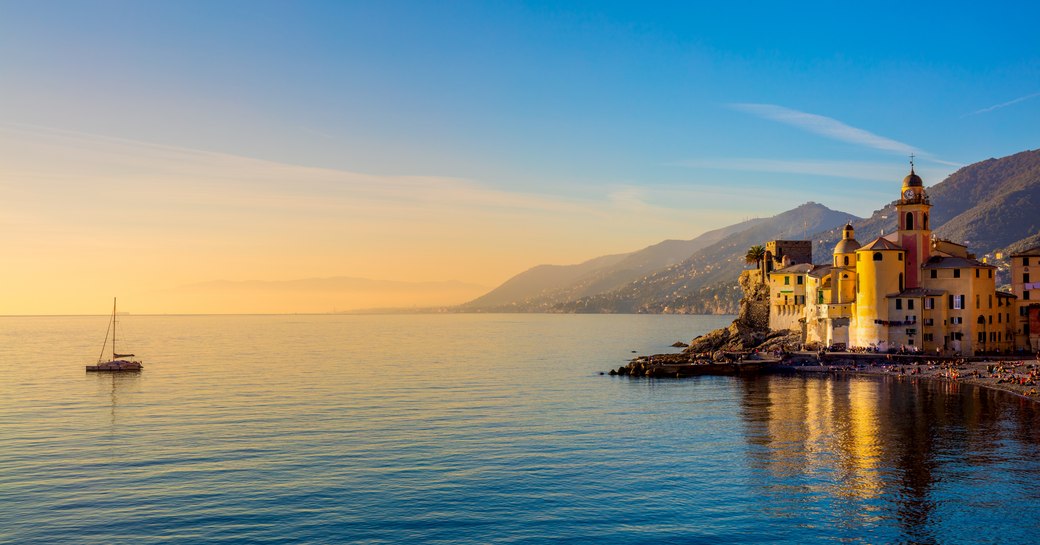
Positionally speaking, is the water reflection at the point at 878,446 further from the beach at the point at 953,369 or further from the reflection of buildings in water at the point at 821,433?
the beach at the point at 953,369

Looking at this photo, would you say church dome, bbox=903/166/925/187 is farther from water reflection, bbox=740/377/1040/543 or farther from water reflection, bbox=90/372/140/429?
water reflection, bbox=90/372/140/429

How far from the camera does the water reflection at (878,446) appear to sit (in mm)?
42500

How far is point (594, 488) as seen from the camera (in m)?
46.3

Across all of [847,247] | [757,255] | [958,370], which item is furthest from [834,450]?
[757,255]

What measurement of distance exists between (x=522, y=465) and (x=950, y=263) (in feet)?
288

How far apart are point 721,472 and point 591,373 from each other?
7008cm

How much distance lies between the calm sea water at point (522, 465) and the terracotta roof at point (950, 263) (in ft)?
91.1

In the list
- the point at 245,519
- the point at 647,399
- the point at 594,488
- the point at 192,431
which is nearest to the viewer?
the point at 245,519

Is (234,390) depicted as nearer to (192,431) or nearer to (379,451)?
(192,431)

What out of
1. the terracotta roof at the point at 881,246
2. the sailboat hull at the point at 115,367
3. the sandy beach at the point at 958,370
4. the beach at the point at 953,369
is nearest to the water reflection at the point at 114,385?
the sailboat hull at the point at 115,367

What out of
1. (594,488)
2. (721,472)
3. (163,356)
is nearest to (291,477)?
(594,488)

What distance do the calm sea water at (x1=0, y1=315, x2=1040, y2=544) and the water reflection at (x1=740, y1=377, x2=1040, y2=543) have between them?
0.73ft

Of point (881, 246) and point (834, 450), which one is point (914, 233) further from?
point (834, 450)

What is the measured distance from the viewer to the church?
112 meters
